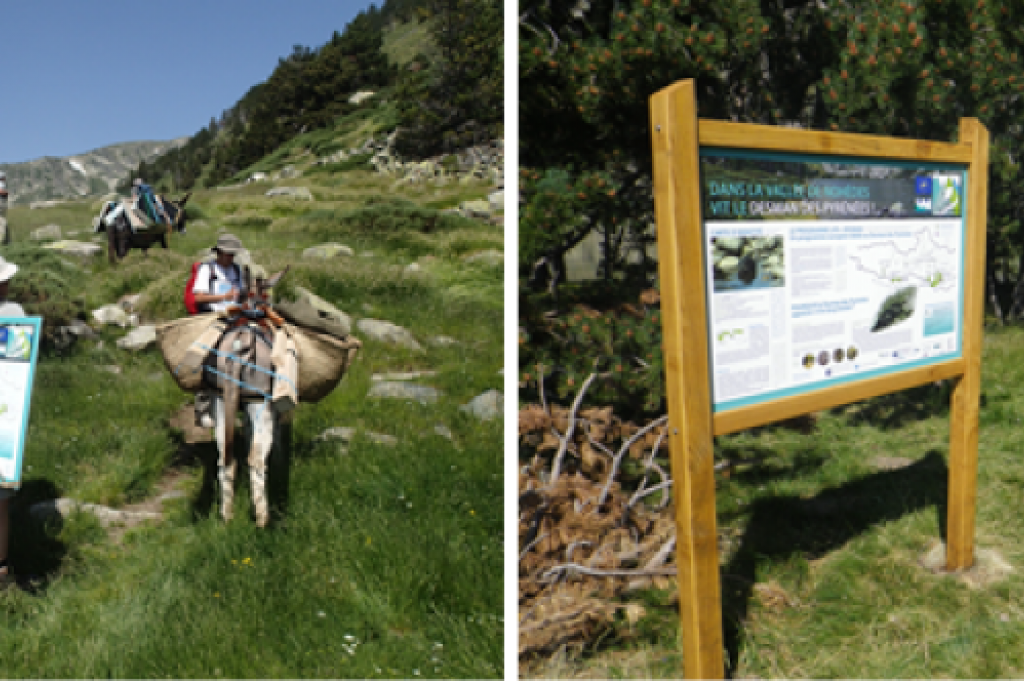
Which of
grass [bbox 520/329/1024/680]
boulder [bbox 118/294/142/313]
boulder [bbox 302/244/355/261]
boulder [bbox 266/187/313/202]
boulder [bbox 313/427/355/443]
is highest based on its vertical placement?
boulder [bbox 266/187/313/202]

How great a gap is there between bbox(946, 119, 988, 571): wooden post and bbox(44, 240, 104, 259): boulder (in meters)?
7.64

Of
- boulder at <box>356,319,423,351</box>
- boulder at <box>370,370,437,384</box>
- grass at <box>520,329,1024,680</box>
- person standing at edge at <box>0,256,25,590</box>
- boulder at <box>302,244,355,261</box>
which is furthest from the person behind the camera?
boulder at <box>302,244,355,261</box>

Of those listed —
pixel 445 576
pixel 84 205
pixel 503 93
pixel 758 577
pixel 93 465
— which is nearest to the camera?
pixel 445 576

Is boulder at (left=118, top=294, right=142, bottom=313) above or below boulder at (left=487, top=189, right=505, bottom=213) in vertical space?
below

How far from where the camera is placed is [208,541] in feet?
12.0

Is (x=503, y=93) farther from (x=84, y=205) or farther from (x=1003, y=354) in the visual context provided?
(x=1003, y=354)

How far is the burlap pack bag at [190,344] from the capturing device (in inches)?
141

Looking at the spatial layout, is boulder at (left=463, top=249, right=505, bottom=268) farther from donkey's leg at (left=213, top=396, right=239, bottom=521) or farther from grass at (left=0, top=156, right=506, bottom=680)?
donkey's leg at (left=213, top=396, right=239, bottom=521)

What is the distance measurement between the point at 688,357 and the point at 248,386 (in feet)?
7.56

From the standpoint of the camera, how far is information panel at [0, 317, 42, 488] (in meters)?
3.42

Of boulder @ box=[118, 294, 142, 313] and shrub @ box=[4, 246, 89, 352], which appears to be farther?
boulder @ box=[118, 294, 142, 313]

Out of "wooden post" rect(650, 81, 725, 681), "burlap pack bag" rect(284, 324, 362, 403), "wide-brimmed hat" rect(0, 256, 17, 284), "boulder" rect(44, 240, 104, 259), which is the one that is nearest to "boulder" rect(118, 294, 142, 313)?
"boulder" rect(44, 240, 104, 259)

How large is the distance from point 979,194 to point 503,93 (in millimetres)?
4142

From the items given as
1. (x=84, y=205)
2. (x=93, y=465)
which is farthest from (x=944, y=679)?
(x=84, y=205)
